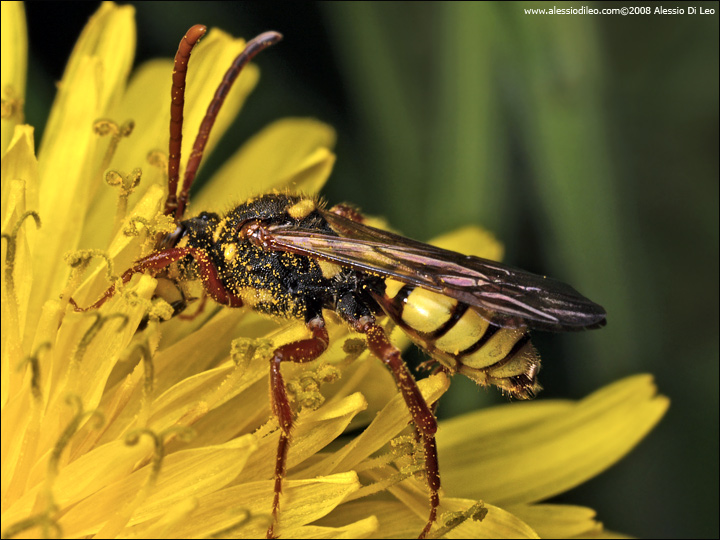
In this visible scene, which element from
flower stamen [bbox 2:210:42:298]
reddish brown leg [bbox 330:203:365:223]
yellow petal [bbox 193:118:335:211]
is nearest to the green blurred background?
yellow petal [bbox 193:118:335:211]

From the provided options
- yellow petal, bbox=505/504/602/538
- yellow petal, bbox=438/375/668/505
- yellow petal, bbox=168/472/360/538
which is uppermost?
yellow petal, bbox=168/472/360/538

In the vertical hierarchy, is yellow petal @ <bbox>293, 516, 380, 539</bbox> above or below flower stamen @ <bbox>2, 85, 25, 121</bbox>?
below

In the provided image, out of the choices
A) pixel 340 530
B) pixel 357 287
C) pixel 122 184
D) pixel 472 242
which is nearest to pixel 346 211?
pixel 357 287

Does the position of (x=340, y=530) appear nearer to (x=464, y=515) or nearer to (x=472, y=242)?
(x=464, y=515)

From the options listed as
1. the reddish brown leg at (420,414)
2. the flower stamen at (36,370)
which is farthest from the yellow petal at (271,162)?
the flower stamen at (36,370)

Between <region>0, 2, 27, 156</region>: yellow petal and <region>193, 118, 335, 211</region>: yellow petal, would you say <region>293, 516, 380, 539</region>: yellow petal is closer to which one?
<region>193, 118, 335, 211</region>: yellow petal

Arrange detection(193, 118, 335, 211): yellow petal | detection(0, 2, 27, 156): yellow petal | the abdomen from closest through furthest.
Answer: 1. the abdomen
2. detection(0, 2, 27, 156): yellow petal
3. detection(193, 118, 335, 211): yellow petal

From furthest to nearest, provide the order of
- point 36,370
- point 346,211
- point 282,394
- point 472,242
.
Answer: point 472,242 → point 346,211 → point 282,394 → point 36,370
